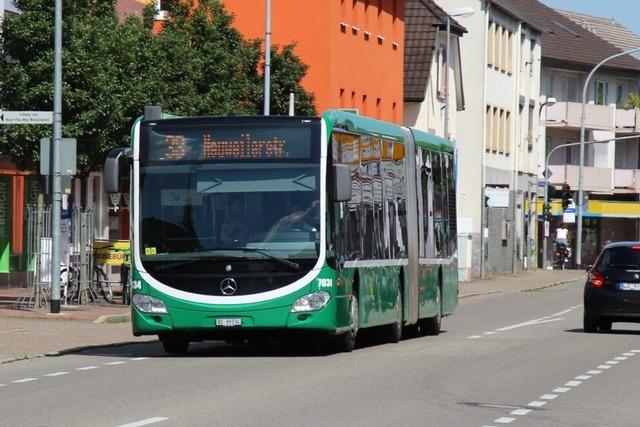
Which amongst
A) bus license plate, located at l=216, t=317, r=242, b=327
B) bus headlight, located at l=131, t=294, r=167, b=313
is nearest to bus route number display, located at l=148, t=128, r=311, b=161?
bus headlight, located at l=131, t=294, r=167, b=313

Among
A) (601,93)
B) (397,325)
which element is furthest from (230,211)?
(601,93)

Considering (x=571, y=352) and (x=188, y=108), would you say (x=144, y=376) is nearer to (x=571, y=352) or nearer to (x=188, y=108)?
(x=571, y=352)

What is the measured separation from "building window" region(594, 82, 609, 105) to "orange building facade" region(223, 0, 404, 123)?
3406cm

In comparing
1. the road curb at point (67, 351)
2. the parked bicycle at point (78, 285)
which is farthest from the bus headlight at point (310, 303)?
the parked bicycle at point (78, 285)

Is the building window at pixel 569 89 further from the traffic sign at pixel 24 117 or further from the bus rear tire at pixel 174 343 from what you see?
the bus rear tire at pixel 174 343

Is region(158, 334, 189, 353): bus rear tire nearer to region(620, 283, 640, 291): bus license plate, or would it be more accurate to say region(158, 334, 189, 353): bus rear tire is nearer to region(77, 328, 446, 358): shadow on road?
region(77, 328, 446, 358): shadow on road

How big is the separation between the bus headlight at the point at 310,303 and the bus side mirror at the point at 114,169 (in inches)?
99.0

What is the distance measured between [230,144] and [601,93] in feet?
256

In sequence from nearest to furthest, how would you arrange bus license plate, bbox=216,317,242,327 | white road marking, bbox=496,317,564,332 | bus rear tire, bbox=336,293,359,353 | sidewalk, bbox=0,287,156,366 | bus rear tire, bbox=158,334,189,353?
bus license plate, bbox=216,317,242,327
bus rear tire, bbox=158,334,189,353
bus rear tire, bbox=336,293,359,353
sidewalk, bbox=0,287,156,366
white road marking, bbox=496,317,564,332

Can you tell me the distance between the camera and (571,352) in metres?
24.3

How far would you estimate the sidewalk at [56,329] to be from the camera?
78.8 ft

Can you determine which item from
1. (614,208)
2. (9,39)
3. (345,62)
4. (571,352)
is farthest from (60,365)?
(614,208)

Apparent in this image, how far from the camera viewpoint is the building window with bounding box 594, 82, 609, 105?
97938 millimetres

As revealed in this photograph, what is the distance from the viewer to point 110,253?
36.1 metres
